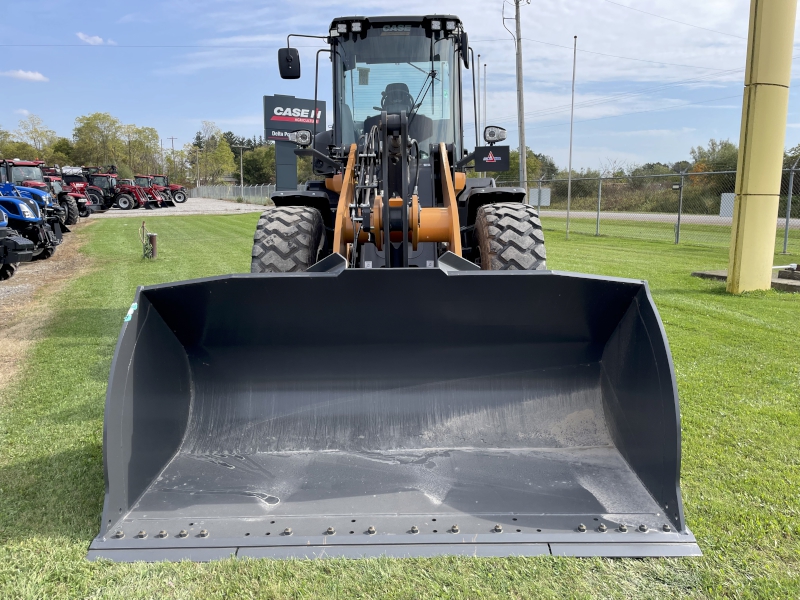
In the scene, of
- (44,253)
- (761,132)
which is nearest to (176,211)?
(44,253)

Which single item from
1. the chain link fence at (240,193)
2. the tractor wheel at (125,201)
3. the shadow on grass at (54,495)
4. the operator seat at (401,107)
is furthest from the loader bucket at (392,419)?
the tractor wheel at (125,201)

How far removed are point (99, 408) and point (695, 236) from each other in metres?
17.7

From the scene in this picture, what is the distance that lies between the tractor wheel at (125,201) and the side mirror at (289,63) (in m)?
40.6

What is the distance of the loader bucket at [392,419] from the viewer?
270 cm

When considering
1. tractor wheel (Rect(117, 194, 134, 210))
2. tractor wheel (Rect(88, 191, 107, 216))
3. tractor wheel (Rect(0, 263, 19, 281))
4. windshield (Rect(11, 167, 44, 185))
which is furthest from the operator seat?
tractor wheel (Rect(117, 194, 134, 210))

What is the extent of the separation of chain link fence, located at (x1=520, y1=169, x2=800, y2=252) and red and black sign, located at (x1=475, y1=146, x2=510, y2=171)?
12469mm

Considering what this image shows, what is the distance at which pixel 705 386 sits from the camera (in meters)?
4.82

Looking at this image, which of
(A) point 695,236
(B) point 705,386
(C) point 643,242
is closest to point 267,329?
(B) point 705,386

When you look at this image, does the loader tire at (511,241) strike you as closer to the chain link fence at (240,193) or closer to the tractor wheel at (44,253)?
the tractor wheel at (44,253)

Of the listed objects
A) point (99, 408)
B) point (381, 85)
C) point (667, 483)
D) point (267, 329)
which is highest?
point (381, 85)

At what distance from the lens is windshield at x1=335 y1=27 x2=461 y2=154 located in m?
5.34

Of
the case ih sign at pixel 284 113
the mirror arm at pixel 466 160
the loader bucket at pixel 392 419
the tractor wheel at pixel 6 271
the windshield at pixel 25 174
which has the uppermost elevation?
the case ih sign at pixel 284 113

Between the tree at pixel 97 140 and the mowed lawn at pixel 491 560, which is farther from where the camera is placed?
the tree at pixel 97 140

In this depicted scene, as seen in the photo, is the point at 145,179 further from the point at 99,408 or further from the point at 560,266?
the point at 99,408
